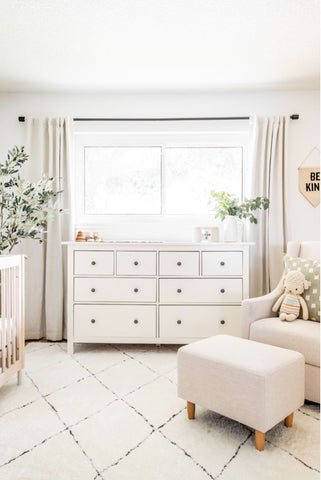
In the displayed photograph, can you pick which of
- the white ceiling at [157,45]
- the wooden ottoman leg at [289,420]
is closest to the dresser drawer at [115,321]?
the wooden ottoman leg at [289,420]

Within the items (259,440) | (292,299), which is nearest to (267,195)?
(292,299)

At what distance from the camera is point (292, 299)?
7.80 feet

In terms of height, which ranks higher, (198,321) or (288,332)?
(288,332)

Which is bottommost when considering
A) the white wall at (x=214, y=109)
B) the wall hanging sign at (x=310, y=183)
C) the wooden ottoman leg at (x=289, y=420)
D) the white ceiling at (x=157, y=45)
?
the wooden ottoman leg at (x=289, y=420)

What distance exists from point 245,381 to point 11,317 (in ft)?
4.97

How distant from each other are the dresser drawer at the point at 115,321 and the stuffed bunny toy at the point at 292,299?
3.42ft

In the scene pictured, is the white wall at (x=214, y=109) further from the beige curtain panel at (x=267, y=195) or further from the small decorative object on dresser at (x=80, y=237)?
the small decorative object on dresser at (x=80, y=237)

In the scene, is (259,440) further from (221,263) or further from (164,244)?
(164,244)

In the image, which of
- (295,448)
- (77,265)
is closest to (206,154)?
(77,265)

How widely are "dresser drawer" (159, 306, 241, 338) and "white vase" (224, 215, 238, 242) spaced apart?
591 mm

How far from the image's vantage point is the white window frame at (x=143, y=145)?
3.51 m

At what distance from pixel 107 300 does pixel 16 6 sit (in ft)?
6.99

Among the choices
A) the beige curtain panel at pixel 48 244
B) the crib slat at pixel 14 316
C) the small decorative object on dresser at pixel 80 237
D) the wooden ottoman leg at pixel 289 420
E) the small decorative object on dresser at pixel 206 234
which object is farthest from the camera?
the beige curtain panel at pixel 48 244

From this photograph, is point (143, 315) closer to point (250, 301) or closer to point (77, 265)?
point (77, 265)
